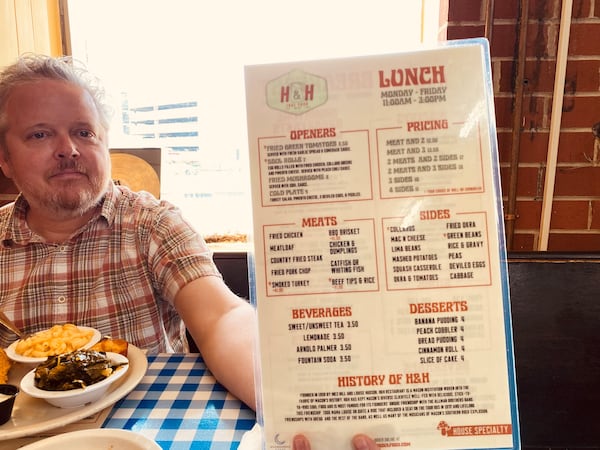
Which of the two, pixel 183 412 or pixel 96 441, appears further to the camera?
pixel 183 412

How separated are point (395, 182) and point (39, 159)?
4.64 ft

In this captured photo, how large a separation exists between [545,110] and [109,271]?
1.74m

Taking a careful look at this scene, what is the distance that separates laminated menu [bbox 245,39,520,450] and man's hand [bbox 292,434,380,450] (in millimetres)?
11

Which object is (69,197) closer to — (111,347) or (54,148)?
(54,148)

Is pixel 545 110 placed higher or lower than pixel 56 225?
higher

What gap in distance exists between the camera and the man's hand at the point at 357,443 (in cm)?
53

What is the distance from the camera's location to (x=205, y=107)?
2.60 meters

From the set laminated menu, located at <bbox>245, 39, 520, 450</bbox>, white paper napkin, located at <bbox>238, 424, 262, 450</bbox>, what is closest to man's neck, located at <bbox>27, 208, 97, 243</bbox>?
white paper napkin, located at <bbox>238, 424, 262, 450</bbox>

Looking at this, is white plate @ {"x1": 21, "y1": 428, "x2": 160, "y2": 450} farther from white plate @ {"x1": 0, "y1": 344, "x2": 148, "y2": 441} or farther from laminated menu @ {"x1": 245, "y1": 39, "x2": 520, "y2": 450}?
laminated menu @ {"x1": 245, "y1": 39, "x2": 520, "y2": 450}

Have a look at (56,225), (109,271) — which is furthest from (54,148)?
(109,271)

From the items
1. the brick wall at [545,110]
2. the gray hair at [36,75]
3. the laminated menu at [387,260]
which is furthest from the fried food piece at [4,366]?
the brick wall at [545,110]

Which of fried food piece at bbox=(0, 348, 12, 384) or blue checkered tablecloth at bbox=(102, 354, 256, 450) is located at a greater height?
fried food piece at bbox=(0, 348, 12, 384)

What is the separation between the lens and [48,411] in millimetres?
880

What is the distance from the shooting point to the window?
2307 mm
